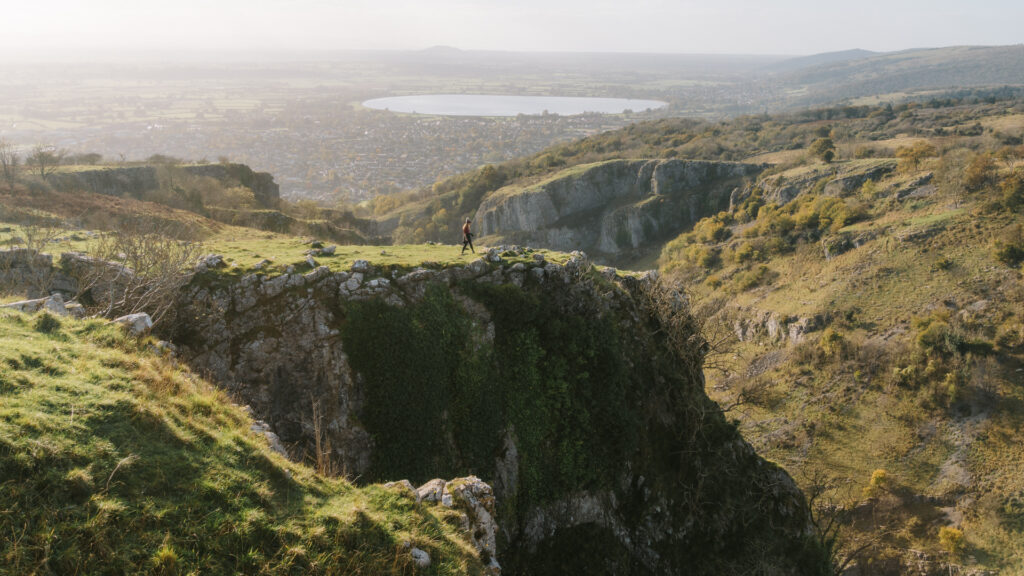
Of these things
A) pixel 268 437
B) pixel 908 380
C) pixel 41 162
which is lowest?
pixel 908 380

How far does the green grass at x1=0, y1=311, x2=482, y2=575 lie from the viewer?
6.42 meters

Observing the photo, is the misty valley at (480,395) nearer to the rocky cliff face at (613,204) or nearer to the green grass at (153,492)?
the green grass at (153,492)

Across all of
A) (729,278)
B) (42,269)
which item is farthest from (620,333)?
(729,278)

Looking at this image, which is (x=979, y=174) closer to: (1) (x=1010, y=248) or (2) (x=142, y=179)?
(1) (x=1010, y=248)

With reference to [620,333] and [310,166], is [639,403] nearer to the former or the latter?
[620,333]

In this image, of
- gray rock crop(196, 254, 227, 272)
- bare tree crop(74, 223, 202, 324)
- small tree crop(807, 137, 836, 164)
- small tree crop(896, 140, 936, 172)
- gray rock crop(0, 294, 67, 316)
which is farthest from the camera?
small tree crop(807, 137, 836, 164)

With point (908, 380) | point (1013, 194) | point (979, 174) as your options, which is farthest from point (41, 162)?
point (979, 174)

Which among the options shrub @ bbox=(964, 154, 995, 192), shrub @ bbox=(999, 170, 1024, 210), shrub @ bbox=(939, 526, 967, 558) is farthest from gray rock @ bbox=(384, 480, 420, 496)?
shrub @ bbox=(964, 154, 995, 192)

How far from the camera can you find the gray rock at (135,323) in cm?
1277

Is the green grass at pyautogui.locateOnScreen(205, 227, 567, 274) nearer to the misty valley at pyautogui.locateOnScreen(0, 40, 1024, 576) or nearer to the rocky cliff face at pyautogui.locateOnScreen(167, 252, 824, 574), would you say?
the misty valley at pyautogui.locateOnScreen(0, 40, 1024, 576)

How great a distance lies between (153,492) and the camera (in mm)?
7465

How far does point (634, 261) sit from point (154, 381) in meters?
77.6

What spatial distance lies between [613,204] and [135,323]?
283ft

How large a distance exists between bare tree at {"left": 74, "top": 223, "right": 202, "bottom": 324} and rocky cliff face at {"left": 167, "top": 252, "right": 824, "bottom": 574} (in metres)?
0.76
